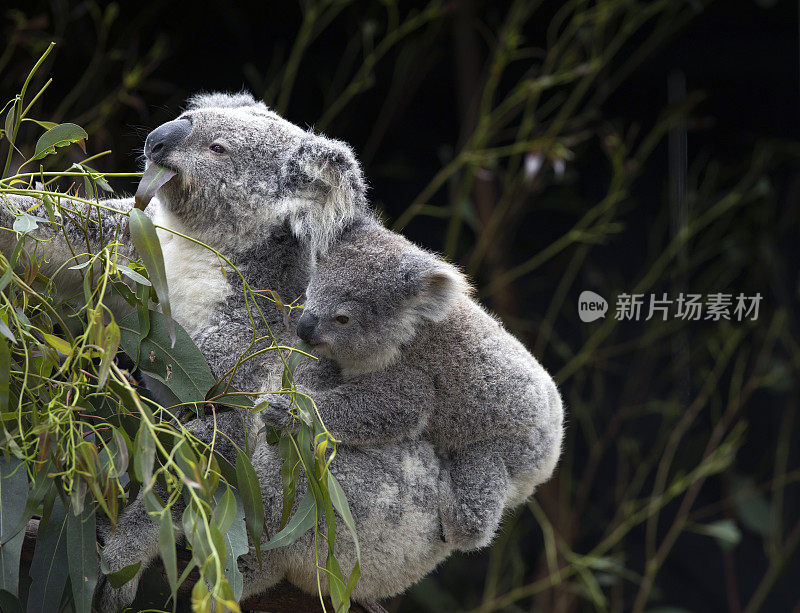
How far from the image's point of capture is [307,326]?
1431mm

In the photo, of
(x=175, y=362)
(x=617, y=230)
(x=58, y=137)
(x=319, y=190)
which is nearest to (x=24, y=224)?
(x=58, y=137)

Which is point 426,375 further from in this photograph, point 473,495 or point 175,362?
point 175,362

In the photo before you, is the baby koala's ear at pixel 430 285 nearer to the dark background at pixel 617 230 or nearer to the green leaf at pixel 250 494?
the green leaf at pixel 250 494

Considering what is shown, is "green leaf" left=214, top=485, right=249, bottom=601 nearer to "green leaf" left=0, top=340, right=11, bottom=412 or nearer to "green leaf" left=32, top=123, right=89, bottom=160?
"green leaf" left=0, top=340, right=11, bottom=412

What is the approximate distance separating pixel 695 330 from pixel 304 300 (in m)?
2.58

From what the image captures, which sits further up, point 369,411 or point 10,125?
point 10,125

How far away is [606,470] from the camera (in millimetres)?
3863

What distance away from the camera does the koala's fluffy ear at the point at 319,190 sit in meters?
1.53

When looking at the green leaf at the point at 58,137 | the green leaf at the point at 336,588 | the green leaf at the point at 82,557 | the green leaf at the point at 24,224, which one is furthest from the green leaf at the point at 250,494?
the green leaf at the point at 58,137

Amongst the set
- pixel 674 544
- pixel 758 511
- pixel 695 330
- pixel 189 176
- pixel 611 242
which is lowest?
pixel 674 544

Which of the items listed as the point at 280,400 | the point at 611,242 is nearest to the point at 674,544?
the point at 611,242

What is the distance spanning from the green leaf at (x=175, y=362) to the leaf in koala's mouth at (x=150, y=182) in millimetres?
172

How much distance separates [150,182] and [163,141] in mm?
116

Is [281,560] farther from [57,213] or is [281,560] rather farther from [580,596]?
[580,596]
